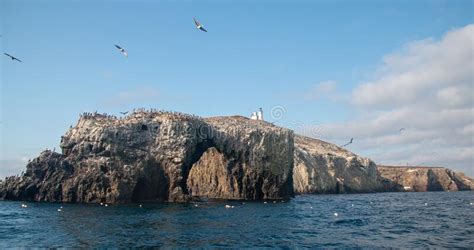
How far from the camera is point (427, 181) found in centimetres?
17275

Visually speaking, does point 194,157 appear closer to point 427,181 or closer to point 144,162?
point 144,162

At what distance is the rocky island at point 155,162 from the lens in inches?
2516

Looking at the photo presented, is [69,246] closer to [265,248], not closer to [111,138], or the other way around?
[265,248]

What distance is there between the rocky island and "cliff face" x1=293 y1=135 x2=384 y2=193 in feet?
134

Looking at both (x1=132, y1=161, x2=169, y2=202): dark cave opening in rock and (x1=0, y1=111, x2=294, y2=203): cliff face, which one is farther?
(x1=132, y1=161, x2=169, y2=202): dark cave opening in rock

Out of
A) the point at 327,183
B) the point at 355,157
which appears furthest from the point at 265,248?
the point at 355,157

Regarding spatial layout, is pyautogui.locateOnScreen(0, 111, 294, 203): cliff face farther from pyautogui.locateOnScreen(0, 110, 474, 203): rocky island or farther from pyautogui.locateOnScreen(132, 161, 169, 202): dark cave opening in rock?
pyautogui.locateOnScreen(0, 110, 474, 203): rocky island

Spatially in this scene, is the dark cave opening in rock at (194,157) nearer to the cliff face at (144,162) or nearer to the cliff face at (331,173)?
the cliff face at (144,162)

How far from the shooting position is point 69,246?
27.0 m

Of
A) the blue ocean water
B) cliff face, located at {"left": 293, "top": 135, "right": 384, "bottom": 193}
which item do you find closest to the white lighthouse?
cliff face, located at {"left": 293, "top": 135, "right": 384, "bottom": 193}

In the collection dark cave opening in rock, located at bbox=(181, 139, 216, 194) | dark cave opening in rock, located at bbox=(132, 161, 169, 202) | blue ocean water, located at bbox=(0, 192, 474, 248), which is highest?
dark cave opening in rock, located at bbox=(181, 139, 216, 194)

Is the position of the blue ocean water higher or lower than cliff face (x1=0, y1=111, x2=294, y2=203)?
lower

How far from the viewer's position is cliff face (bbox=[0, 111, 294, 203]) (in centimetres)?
6378

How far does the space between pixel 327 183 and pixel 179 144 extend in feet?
234
